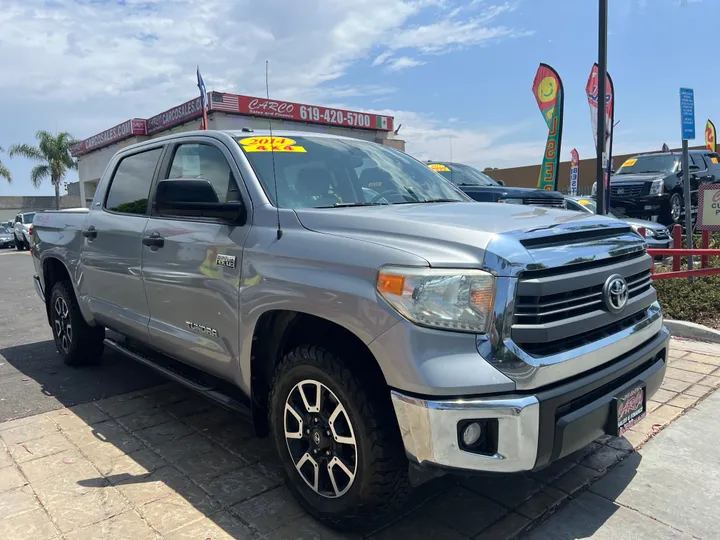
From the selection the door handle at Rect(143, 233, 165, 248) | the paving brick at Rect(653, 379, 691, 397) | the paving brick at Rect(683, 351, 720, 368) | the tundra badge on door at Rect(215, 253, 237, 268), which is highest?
the door handle at Rect(143, 233, 165, 248)

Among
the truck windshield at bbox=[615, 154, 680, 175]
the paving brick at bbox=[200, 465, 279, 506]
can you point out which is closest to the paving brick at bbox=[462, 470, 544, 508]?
the paving brick at bbox=[200, 465, 279, 506]

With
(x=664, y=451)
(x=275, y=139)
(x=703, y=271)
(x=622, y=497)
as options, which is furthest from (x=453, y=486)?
(x=703, y=271)

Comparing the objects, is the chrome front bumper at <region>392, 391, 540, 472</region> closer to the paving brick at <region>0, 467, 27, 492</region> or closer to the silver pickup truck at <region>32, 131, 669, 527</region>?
the silver pickup truck at <region>32, 131, 669, 527</region>

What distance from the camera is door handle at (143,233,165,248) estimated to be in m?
3.55

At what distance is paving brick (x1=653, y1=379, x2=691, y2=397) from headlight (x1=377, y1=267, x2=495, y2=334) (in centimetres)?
284

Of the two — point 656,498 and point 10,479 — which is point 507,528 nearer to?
point 656,498

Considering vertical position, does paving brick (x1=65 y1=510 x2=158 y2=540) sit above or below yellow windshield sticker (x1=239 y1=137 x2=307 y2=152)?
below

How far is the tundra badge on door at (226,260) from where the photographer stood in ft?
9.80

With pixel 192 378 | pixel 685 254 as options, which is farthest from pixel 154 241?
pixel 685 254

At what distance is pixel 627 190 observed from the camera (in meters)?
12.5

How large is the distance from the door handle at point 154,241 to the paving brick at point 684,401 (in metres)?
3.64

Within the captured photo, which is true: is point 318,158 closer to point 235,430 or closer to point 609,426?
point 235,430

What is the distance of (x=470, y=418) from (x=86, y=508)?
2061 mm

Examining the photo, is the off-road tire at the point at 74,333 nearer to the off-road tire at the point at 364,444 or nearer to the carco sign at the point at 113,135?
the off-road tire at the point at 364,444
